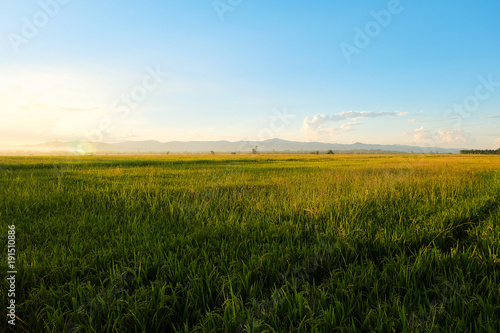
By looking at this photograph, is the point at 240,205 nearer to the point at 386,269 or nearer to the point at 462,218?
the point at 386,269

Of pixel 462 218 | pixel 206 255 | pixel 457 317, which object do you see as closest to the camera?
pixel 457 317

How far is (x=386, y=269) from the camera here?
122 inches

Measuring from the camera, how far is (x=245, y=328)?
2.23 meters

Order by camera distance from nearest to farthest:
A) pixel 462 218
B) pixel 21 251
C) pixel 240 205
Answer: pixel 21 251, pixel 462 218, pixel 240 205

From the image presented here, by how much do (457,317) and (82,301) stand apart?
12.0ft

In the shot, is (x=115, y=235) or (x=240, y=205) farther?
(x=240, y=205)

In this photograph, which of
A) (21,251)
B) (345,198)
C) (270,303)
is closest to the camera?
(270,303)

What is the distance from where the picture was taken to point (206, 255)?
345cm

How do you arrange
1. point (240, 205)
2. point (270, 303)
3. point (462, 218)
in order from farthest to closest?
point (240, 205), point (462, 218), point (270, 303)

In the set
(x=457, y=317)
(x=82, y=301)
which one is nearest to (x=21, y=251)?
(x=82, y=301)

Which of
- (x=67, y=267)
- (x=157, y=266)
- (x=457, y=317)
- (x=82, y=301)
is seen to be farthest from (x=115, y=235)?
(x=457, y=317)

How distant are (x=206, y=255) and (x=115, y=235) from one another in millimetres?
2078

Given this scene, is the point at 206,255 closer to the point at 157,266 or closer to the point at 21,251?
the point at 157,266

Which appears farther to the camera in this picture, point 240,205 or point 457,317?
point 240,205
